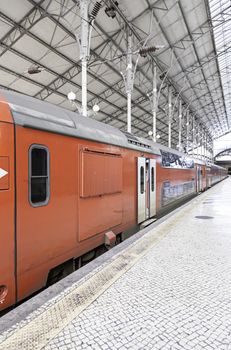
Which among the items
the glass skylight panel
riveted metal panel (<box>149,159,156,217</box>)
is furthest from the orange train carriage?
the glass skylight panel

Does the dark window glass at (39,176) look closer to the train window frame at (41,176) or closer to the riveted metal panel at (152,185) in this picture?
the train window frame at (41,176)

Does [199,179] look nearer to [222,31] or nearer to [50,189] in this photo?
[222,31]

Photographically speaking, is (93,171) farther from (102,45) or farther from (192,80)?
(192,80)

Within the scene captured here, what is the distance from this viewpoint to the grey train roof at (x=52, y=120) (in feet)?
10.6

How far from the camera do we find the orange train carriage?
116 inches

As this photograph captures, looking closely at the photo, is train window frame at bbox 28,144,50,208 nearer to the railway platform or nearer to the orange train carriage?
the orange train carriage

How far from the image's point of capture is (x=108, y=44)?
1697cm

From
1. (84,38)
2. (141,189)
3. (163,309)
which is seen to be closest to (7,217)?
(163,309)

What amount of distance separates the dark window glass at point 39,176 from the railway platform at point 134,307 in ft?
3.76

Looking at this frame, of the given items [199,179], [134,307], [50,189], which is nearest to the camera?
[134,307]

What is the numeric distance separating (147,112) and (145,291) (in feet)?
98.1

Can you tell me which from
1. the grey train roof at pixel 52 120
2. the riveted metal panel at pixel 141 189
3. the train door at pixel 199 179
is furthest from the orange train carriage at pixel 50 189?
the train door at pixel 199 179

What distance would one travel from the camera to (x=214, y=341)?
7.90 feet

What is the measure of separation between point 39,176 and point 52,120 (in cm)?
83
